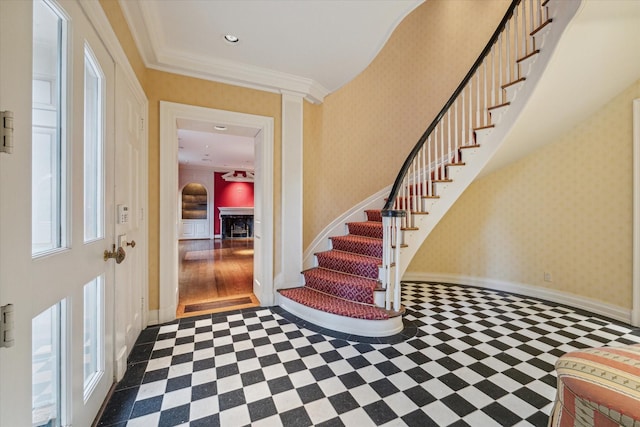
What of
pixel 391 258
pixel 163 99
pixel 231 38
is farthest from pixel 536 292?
pixel 163 99

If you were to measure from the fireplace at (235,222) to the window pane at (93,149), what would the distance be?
846 centimetres

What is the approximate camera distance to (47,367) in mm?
1023

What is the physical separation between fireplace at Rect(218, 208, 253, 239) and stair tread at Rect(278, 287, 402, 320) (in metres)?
7.32

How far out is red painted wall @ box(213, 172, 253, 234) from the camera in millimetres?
9859

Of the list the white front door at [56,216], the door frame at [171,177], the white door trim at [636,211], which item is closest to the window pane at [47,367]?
the white front door at [56,216]

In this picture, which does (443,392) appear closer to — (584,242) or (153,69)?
(584,242)

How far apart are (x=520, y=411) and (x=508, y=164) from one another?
3.23m

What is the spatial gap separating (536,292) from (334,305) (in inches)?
116

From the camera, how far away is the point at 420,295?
3623mm

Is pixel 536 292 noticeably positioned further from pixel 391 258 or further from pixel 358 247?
pixel 358 247

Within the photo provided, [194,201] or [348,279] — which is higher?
[194,201]

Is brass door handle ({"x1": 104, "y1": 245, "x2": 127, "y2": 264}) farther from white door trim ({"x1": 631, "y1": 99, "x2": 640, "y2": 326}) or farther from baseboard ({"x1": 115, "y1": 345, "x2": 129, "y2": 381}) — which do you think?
white door trim ({"x1": 631, "y1": 99, "x2": 640, "y2": 326})

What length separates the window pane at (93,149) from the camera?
4.50 feet

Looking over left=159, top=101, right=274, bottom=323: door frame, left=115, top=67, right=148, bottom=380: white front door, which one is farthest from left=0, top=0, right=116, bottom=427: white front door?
left=159, top=101, right=274, bottom=323: door frame
